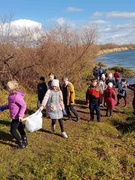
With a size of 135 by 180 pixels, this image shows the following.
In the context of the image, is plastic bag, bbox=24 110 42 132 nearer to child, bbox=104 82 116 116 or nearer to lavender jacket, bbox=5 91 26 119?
lavender jacket, bbox=5 91 26 119

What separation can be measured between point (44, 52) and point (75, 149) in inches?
345

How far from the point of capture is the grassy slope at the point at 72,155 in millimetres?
5586

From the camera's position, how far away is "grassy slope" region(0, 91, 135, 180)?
220 inches

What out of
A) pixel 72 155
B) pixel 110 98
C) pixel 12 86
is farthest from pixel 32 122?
pixel 110 98

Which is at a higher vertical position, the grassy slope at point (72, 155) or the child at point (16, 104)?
the child at point (16, 104)

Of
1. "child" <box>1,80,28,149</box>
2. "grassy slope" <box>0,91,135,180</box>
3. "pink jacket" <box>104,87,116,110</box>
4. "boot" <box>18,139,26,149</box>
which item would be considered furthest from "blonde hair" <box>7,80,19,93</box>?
"pink jacket" <box>104,87,116,110</box>

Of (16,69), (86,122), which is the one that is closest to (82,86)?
(16,69)

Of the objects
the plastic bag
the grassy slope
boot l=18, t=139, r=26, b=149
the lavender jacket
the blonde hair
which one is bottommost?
the grassy slope

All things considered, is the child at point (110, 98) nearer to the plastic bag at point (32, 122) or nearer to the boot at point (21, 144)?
the plastic bag at point (32, 122)

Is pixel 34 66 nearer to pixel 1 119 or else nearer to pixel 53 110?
pixel 1 119

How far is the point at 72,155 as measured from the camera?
6.30 meters

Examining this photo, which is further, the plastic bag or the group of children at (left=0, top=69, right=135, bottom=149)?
the plastic bag

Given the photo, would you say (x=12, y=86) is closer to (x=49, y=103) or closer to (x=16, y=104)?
(x=16, y=104)

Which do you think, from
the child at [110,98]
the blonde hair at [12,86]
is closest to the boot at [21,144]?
the blonde hair at [12,86]
